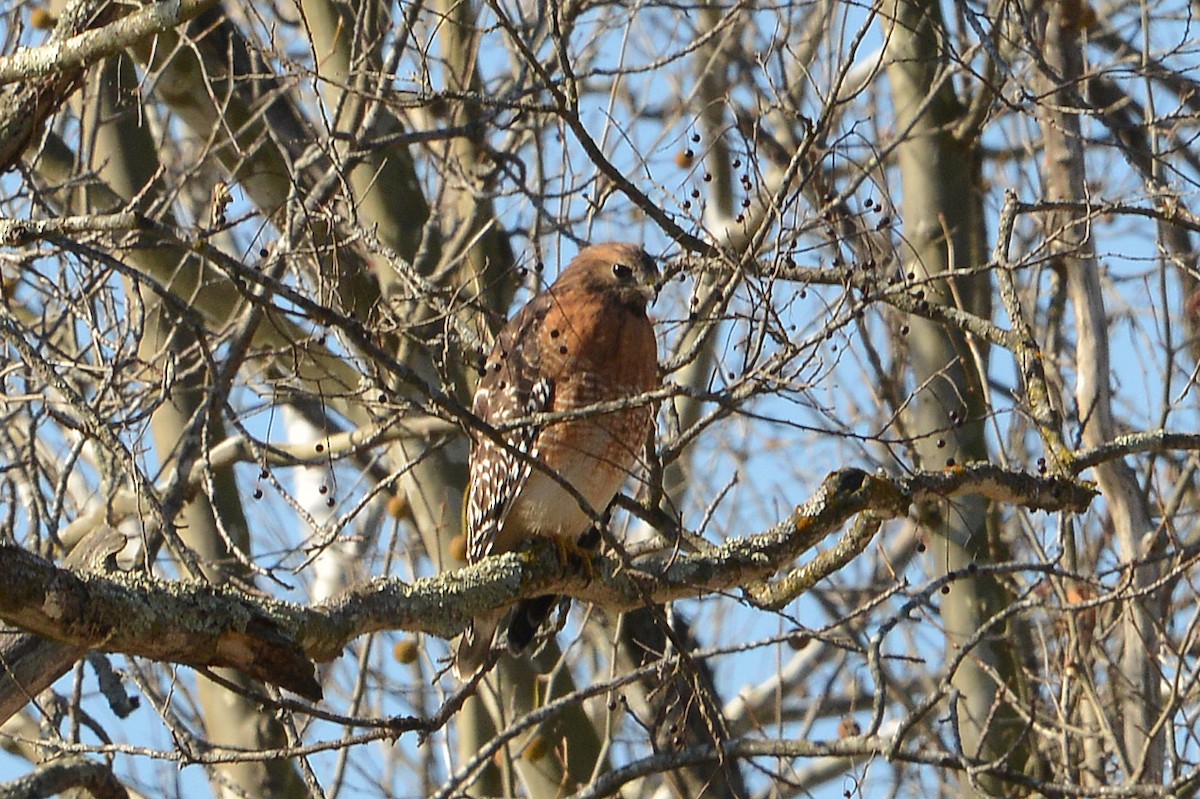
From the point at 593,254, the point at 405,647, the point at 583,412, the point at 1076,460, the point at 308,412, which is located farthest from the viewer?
the point at 308,412

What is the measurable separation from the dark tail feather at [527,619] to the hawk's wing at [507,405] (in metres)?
0.25

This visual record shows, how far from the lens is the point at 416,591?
381cm

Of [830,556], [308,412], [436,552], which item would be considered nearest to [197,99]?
[308,412]

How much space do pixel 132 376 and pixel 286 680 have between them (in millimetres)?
2594

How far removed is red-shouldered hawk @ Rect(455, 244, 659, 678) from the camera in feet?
17.0

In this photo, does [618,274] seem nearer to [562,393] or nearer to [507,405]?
[562,393]

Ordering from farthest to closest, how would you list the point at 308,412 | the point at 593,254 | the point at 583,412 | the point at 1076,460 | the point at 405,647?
the point at 308,412 < the point at 405,647 < the point at 593,254 < the point at 1076,460 < the point at 583,412

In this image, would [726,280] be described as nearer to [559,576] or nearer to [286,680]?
[559,576]

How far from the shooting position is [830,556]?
4.39 metres

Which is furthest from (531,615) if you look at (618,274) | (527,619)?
(618,274)

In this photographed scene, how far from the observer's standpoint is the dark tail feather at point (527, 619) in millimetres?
5277

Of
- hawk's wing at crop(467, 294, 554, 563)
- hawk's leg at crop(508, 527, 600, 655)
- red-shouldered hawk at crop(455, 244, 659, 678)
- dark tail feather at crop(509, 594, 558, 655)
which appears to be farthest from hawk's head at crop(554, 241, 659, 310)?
dark tail feather at crop(509, 594, 558, 655)

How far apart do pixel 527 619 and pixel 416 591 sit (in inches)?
60.3

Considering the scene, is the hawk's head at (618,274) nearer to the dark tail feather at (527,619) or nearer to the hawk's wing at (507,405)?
the hawk's wing at (507,405)
